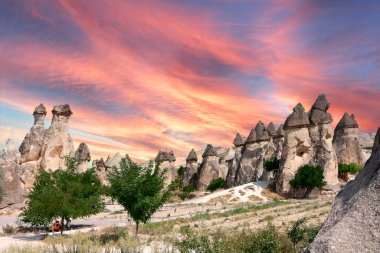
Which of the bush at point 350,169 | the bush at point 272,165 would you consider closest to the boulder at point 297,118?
the bush at point 272,165

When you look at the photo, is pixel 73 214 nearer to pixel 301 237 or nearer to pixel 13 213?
pixel 301 237

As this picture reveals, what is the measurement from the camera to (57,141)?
5059 cm

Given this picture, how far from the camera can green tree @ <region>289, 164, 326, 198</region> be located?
37625 millimetres

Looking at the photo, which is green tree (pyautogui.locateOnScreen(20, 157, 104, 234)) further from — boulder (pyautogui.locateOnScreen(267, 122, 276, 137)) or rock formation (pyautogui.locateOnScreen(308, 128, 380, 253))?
boulder (pyautogui.locateOnScreen(267, 122, 276, 137))

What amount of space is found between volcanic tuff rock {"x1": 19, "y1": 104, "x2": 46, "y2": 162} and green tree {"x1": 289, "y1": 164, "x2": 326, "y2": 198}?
30148mm

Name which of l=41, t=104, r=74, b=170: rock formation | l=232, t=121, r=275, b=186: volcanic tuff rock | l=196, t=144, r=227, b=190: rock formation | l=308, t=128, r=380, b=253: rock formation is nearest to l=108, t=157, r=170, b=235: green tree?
l=308, t=128, r=380, b=253: rock formation

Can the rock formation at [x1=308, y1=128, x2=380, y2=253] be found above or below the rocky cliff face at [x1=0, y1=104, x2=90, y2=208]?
below

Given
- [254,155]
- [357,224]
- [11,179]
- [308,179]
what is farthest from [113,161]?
[357,224]

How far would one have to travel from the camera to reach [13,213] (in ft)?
129

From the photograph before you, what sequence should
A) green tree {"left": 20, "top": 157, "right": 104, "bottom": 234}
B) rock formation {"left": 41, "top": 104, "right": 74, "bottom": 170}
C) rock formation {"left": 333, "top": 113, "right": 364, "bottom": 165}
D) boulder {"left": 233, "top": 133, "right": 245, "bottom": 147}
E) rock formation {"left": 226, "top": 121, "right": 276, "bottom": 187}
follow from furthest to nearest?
boulder {"left": 233, "top": 133, "right": 245, "bottom": 147} < rock formation {"left": 226, "top": 121, "right": 276, "bottom": 187} < rock formation {"left": 333, "top": 113, "right": 364, "bottom": 165} < rock formation {"left": 41, "top": 104, "right": 74, "bottom": 170} < green tree {"left": 20, "top": 157, "right": 104, "bottom": 234}

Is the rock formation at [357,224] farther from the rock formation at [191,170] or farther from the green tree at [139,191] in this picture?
the rock formation at [191,170]

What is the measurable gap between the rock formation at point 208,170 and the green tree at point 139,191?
4904 centimetres

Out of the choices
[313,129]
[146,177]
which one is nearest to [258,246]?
[146,177]

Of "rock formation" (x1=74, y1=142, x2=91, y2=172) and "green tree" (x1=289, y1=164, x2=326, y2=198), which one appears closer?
"green tree" (x1=289, y1=164, x2=326, y2=198)
